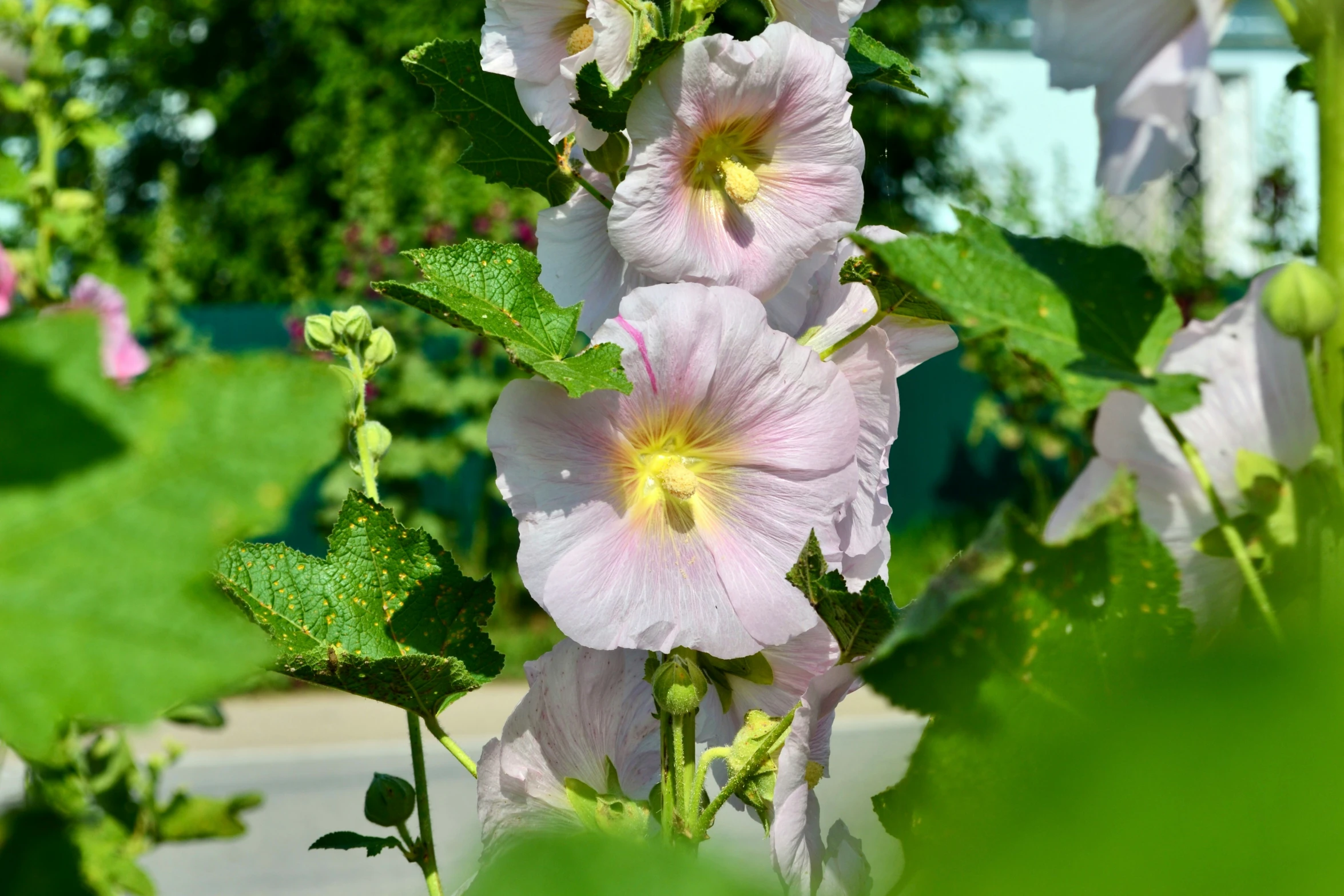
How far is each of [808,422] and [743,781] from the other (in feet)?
0.46

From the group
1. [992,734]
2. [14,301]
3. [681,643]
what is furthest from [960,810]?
[14,301]

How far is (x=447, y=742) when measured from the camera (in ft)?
1.93

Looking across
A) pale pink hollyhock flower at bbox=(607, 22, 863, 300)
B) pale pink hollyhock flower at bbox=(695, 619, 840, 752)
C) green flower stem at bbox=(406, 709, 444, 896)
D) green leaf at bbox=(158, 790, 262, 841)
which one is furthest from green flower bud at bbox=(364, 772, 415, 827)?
green leaf at bbox=(158, 790, 262, 841)

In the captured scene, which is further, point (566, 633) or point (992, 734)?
point (566, 633)

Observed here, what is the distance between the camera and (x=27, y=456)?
17 cm

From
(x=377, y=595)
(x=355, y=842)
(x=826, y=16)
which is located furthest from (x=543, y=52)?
(x=355, y=842)

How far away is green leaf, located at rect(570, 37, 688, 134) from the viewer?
1.70ft

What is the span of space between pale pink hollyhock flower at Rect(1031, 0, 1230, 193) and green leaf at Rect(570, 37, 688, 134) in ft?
0.71

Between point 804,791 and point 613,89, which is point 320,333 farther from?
point 804,791

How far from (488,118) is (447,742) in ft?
0.94

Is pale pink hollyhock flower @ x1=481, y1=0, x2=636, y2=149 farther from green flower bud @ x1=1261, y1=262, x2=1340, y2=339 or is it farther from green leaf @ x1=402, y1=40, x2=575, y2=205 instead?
green flower bud @ x1=1261, y1=262, x2=1340, y2=339

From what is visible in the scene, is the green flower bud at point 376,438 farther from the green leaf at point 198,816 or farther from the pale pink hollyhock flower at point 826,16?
the green leaf at point 198,816

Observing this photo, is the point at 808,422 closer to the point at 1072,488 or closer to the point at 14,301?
the point at 1072,488

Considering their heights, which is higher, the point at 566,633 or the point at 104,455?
the point at 104,455
